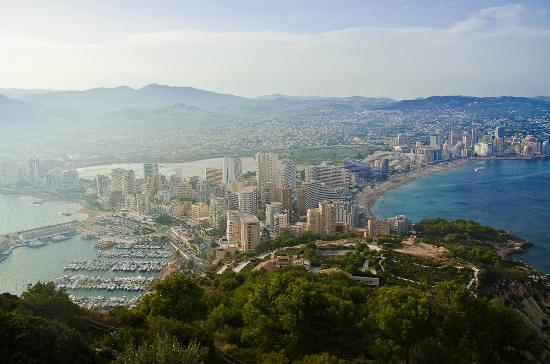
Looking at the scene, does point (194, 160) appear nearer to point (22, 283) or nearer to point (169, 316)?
point (22, 283)

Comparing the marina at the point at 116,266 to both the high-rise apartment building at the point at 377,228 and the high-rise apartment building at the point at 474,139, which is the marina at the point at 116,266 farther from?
the high-rise apartment building at the point at 474,139

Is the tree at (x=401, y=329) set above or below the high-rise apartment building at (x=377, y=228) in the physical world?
above

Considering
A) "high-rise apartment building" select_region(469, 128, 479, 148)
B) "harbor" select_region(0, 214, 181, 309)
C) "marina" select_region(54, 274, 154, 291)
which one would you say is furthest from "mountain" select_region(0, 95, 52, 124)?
"high-rise apartment building" select_region(469, 128, 479, 148)

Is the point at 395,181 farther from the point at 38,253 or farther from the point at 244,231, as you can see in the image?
the point at 38,253

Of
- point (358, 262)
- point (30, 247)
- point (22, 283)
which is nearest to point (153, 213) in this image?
point (30, 247)

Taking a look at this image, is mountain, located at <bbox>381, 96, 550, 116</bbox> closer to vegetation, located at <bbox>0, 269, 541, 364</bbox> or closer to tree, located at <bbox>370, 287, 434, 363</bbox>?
vegetation, located at <bbox>0, 269, 541, 364</bbox>

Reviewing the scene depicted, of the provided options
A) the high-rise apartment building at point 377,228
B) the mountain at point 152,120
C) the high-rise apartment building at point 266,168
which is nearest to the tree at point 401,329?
the high-rise apartment building at point 377,228

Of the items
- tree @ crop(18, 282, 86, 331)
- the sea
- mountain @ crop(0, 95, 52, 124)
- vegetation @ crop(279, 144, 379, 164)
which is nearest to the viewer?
tree @ crop(18, 282, 86, 331)
